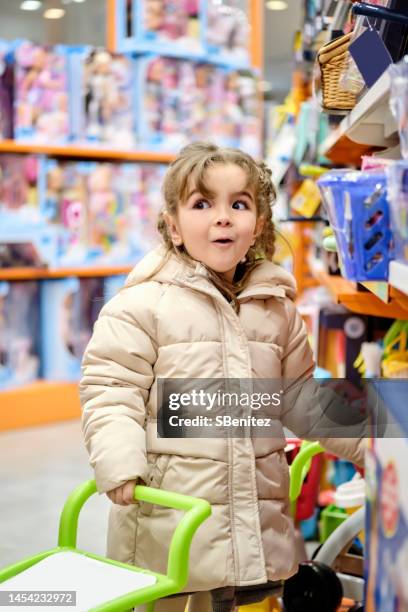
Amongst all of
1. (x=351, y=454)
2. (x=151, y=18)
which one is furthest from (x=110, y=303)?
(x=151, y=18)

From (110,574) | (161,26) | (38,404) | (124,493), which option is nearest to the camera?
(110,574)

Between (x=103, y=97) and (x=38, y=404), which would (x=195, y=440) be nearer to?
(x=38, y=404)

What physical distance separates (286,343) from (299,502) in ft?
2.87

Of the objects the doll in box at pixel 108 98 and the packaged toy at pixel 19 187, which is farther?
the doll in box at pixel 108 98

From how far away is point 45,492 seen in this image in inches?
133

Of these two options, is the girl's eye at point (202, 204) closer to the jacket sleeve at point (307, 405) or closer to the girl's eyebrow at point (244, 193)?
the girl's eyebrow at point (244, 193)

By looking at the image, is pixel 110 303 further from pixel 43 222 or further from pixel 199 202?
pixel 43 222

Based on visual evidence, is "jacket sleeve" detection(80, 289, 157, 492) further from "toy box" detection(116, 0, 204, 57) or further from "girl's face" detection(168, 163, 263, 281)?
"toy box" detection(116, 0, 204, 57)

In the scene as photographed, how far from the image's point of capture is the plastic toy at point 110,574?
1.19 m

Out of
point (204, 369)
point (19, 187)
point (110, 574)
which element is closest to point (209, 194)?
point (204, 369)

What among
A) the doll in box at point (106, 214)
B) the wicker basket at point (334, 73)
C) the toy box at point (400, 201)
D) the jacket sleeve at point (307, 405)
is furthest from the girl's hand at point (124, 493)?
the doll in box at point (106, 214)

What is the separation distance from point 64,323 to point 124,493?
3238 mm

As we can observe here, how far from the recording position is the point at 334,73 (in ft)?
5.60

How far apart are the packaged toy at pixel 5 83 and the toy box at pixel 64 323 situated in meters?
0.82
